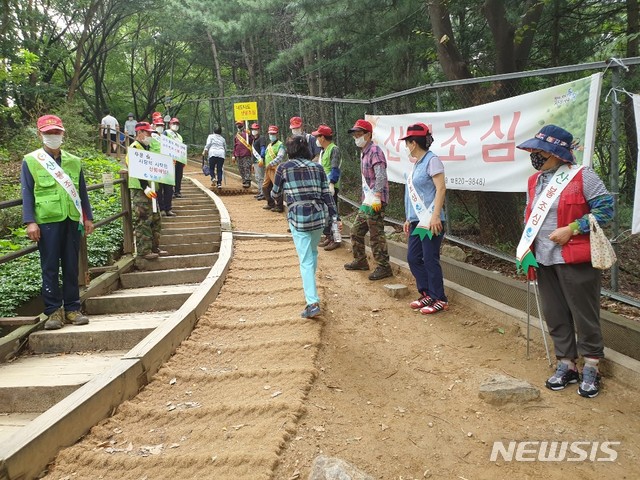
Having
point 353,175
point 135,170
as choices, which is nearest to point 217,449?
point 135,170

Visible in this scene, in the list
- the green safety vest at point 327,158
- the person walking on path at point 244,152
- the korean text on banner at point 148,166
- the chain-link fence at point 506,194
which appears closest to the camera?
the chain-link fence at point 506,194

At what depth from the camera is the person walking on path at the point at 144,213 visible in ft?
23.9

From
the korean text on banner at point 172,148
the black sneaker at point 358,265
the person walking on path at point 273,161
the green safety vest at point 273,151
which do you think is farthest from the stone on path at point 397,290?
the green safety vest at point 273,151

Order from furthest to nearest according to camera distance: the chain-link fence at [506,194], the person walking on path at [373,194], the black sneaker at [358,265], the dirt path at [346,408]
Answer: the black sneaker at [358,265] < the person walking on path at [373,194] < the chain-link fence at [506,194] < the dirt path at [346,408]

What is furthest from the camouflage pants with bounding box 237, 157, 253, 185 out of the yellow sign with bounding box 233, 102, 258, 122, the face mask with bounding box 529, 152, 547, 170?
the face mask with bounding box 529, 152, 547, 170

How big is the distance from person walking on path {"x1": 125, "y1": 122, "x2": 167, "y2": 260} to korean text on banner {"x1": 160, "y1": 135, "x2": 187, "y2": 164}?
3.29 feet

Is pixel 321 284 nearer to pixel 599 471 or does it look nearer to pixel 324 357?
pixel 324 357

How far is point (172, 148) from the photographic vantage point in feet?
30.9

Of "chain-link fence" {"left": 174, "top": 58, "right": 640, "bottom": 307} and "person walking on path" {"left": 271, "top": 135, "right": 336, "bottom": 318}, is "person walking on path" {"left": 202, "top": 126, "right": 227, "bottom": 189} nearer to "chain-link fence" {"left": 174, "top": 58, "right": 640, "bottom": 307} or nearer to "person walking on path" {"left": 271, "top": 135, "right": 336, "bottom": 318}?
"chain-link fence" {"left": 174, "top": 58, "right": 640, "bottom": 307}

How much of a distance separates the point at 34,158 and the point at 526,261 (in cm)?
471

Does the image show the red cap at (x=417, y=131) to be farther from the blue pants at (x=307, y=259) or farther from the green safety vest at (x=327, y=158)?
the green safety vest at (x=327, y=158)

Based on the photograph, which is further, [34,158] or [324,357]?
[34,158]

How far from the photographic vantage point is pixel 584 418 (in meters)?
3.20

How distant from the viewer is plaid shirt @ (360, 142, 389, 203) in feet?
19.4
